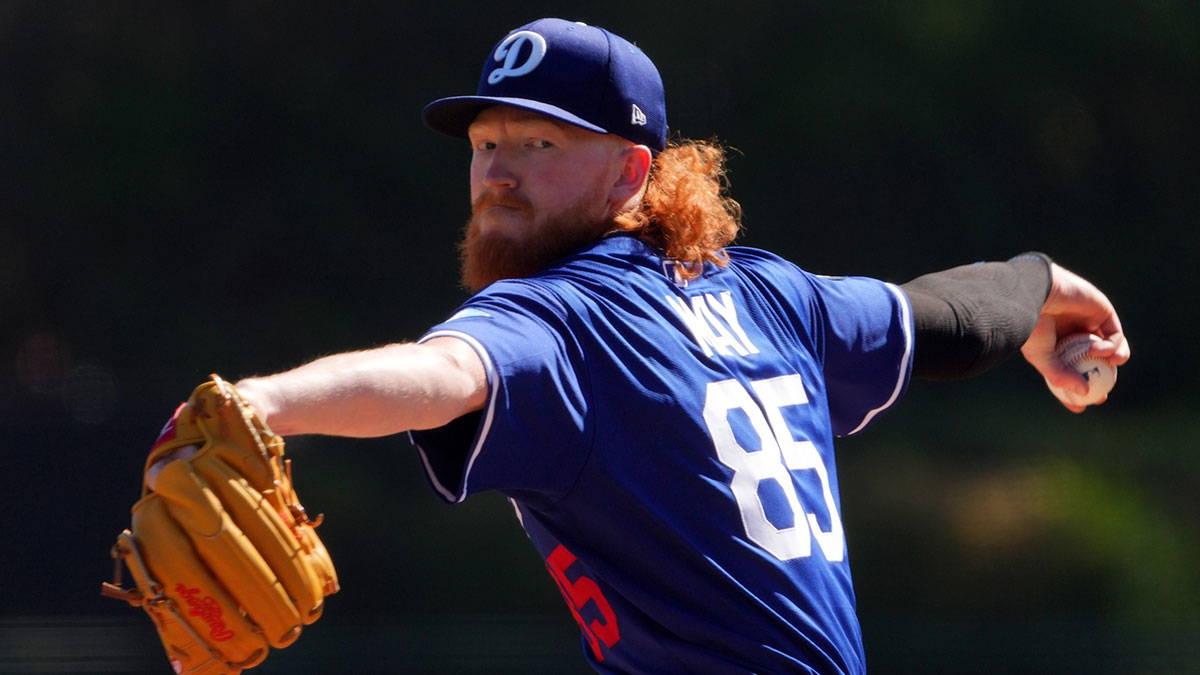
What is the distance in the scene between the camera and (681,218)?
2.18 m

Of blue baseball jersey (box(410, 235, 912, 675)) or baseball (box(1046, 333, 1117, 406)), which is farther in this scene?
baseball (box(1046, 333, 1117, 406))

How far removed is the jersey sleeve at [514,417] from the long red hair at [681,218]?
17.0 inches

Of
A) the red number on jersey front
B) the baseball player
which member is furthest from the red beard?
the red number on jersey front

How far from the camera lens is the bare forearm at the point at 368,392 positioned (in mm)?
1394

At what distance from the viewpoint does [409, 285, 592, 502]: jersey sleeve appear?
159 centimetres

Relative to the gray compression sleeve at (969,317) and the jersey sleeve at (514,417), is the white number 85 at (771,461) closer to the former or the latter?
the jersey sleeve at (514,417)

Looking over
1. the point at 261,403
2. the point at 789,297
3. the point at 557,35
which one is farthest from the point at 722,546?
the point at 557,35

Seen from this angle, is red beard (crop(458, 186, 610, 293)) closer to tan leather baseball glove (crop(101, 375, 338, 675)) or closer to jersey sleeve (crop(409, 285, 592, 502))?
jersey sleeve (crop(409, 285, 592, 502))

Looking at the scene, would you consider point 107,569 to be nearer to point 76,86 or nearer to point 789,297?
point 76,86

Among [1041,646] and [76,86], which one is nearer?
[1041,646]

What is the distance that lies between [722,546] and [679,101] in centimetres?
589

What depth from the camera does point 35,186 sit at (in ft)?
24.7

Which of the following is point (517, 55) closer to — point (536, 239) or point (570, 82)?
point (570, 82)

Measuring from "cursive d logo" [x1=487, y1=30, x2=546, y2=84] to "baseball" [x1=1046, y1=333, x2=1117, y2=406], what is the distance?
51.4 inches
